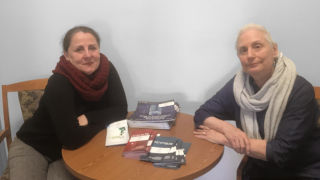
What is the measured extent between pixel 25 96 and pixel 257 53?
1709 mm

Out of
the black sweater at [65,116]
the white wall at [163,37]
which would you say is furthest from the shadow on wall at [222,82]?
the black sweater at [65,116]

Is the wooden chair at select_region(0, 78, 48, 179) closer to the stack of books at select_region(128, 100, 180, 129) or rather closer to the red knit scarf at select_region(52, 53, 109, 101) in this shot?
the red knit scarf at select_region(52, 53, 109, 101)

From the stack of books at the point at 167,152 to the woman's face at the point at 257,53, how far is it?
0.56m

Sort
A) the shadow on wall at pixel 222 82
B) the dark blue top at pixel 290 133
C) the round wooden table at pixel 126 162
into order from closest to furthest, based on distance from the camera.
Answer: the round wooden table at pixel 126 162 < the dark blue top at pixel 290 133 < the shadow on wall at pixel 222 82

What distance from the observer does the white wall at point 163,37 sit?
78.9 inches

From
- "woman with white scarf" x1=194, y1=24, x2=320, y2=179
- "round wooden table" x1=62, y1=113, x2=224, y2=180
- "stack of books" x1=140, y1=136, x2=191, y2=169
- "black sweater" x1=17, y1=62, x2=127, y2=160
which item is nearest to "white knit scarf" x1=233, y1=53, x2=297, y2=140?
"woman with white scarf" x1=194, y1=24, x2=320, y2=179

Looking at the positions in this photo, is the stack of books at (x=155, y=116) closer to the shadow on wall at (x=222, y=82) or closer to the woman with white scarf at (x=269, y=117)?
the woman with white scarf at (x=269, y=117)

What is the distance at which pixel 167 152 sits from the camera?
152cm

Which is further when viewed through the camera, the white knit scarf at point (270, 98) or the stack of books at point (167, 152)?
the white knit scarf at point (270, 98)

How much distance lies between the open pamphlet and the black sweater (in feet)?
0.22

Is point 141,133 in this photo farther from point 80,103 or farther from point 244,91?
point 244,91

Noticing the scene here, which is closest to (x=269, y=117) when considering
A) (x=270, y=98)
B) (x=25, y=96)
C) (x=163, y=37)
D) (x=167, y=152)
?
(x=270, y=98)

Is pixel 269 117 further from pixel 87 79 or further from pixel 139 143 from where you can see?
pixel 87 79

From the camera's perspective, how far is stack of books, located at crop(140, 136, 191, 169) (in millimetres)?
1437
